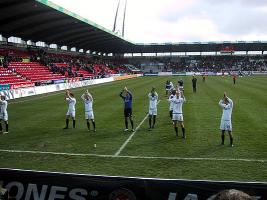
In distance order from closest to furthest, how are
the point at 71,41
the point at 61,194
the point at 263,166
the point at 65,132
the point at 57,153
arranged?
the point at 61,194 → the point at 263,166 → the point at 57,153 → the point at 65,132 → the point at 71,41

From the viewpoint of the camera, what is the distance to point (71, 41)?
75500mm

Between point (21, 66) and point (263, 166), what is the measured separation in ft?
152

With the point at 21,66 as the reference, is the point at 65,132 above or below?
below

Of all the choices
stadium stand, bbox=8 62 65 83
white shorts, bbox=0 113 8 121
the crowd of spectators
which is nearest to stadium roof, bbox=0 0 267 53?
stadium stand, bbox=8 62 65 83

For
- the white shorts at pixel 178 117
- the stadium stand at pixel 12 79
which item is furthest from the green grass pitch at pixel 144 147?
the stadium stand at pixel 12 79

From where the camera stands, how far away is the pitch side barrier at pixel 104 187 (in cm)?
709

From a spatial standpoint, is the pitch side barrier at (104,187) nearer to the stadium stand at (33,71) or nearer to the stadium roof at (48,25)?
the stadium roof at (48,25)

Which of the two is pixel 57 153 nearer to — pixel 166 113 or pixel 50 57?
pixel 166 113

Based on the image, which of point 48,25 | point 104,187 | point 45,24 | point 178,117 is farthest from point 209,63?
point 104,187

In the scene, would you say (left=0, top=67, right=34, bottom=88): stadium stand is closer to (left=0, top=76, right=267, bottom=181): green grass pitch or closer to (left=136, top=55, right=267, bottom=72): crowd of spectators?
(left=0, top=76, right=267, bottom=181): green grass pitch

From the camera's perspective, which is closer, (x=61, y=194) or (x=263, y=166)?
(x=61, y=194)

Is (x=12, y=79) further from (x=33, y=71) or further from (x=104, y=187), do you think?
(x=104, y=187)

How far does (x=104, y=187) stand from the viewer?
7570 mm

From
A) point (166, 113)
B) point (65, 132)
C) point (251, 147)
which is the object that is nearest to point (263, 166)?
point (251, 147)
